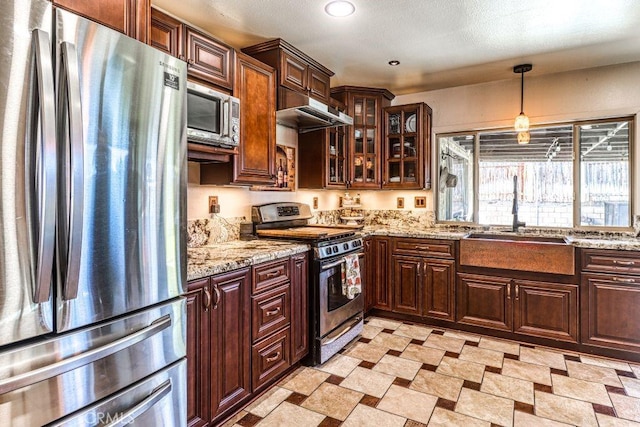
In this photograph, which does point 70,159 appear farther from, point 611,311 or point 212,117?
point 611,311

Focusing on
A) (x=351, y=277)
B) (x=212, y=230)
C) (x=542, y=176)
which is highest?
(x=542, y=176)

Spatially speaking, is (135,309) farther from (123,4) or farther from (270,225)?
(270,225)

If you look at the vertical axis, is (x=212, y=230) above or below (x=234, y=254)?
above

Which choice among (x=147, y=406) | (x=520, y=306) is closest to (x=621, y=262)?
(x=520, y=306)

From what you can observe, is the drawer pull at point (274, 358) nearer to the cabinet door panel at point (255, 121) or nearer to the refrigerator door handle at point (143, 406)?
the refrigerator door handle at point (143, 406)

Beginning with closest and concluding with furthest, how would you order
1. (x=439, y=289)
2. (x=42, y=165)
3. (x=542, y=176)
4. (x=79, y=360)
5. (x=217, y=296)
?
(x=42, y=165) → (x=79, y=360) → (x=217, y=296) → (x=439, y=289) → (x=542, y=176)

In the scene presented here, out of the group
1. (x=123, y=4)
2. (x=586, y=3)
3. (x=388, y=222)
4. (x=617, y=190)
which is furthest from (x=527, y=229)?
(x=123, y=4)

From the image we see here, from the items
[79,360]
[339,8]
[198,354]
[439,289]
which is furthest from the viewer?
[439,289]

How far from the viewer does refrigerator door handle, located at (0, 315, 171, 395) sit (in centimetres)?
104

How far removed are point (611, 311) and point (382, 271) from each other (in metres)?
1.84

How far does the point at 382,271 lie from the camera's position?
3645 millimetres

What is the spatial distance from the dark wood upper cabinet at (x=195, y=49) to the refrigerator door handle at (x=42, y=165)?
86 centimetres

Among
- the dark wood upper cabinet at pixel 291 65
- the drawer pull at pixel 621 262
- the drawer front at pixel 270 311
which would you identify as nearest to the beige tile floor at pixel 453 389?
the drawer front at pixel 270 311

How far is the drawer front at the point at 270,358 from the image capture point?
7.13 feet
